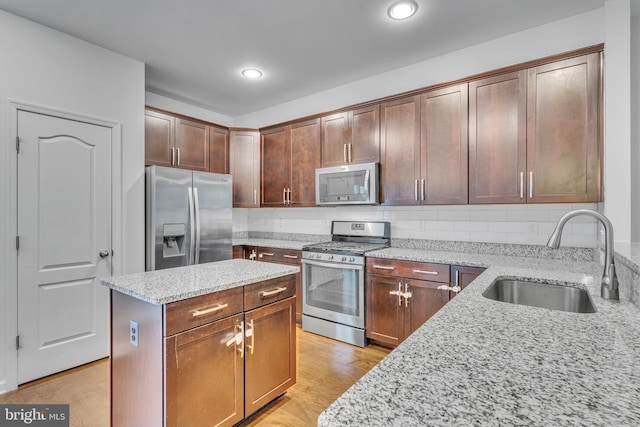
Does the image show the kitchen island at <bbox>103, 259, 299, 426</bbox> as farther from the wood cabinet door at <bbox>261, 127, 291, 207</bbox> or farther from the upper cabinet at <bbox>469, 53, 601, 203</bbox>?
the wood cabinet door at <bbox>261, 127, 291, 207</bbox>

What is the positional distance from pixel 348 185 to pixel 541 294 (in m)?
2.01

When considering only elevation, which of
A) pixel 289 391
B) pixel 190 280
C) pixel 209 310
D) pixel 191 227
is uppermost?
pixel 191 227

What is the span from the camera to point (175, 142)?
3.63 meters

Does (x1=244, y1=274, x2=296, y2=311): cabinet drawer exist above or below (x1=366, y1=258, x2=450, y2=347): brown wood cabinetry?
above

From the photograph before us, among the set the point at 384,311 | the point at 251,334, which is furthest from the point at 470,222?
the point at 251,334

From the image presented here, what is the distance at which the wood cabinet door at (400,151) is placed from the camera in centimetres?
297

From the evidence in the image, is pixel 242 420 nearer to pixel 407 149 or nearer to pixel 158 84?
pixel 407 149

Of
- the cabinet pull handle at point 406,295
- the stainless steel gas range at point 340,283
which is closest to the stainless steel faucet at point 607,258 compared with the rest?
the cabinet pull handle at point 406,295

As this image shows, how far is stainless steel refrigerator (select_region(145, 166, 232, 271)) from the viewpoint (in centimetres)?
300

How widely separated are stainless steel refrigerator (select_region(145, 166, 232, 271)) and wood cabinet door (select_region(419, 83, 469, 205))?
2.18m

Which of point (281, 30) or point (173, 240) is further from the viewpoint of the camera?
point (173, 240)

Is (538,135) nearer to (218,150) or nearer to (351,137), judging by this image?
(351,137)

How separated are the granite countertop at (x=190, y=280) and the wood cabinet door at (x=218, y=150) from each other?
220 centimetres

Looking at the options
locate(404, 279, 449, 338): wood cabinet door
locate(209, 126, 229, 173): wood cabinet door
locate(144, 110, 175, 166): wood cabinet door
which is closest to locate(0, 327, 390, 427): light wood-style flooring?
locate(404, 279, 449, 338): wood cabinet door
